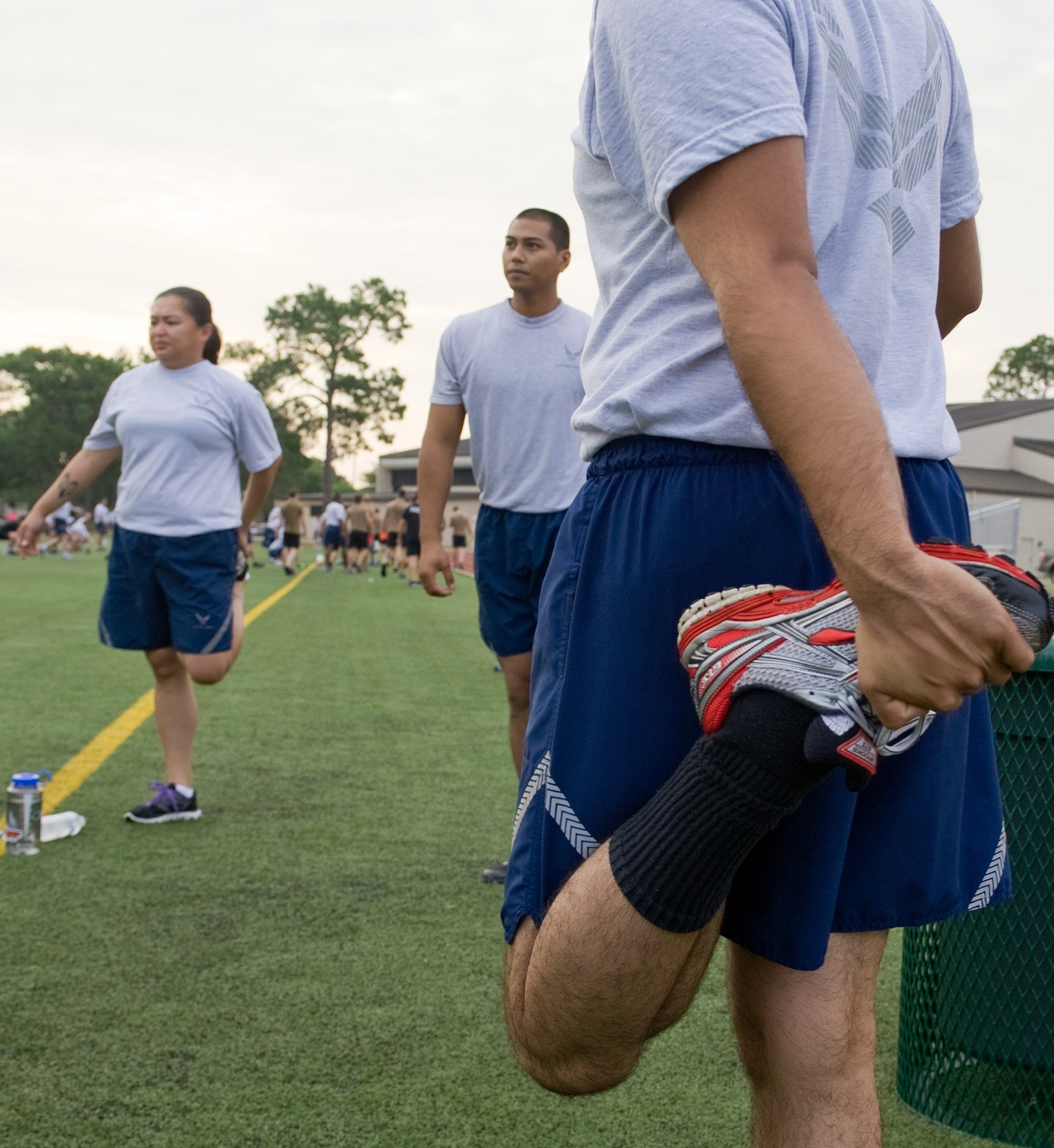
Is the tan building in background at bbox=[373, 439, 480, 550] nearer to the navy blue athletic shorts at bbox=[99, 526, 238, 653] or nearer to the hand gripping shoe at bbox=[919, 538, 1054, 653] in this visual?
the navy blue athletic shorts at bbox=[99, 526, 238, 653]

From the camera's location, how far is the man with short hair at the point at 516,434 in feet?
14.5

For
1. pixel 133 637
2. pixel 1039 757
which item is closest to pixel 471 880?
pixel 133 637

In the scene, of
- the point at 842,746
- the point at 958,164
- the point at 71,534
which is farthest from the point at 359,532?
the point at 842,746

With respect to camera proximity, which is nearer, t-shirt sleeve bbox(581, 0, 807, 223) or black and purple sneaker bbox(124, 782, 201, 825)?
t-shirt sleeve bbox(581, 0, 807, 223)

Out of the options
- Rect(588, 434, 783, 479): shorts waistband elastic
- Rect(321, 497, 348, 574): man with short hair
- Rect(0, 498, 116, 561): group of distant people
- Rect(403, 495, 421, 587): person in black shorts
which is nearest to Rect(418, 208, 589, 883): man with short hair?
Rect(588, 434, 783, 479): shorts waistband elastic

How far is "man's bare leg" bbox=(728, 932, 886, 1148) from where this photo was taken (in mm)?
1545

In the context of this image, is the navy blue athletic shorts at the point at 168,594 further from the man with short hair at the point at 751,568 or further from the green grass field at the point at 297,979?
the man with short hair at the point at 751,568

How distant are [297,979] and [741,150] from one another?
2.59 m

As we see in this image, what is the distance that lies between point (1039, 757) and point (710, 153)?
1695mm

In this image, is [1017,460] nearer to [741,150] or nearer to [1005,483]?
[1005,483]

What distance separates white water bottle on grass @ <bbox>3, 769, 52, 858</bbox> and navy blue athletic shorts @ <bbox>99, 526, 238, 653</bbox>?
2.45 ft

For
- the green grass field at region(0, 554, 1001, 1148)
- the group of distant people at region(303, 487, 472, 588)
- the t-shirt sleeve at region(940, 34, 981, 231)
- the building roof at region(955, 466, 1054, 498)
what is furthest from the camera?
the building roof at region(955, 466, 1054, 498)

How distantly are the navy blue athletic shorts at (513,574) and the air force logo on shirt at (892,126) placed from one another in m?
2.73

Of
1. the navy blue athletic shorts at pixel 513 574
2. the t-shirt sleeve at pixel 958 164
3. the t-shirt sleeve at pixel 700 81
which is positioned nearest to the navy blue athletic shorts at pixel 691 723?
the t-shirt sleeve at pixel 700 81
